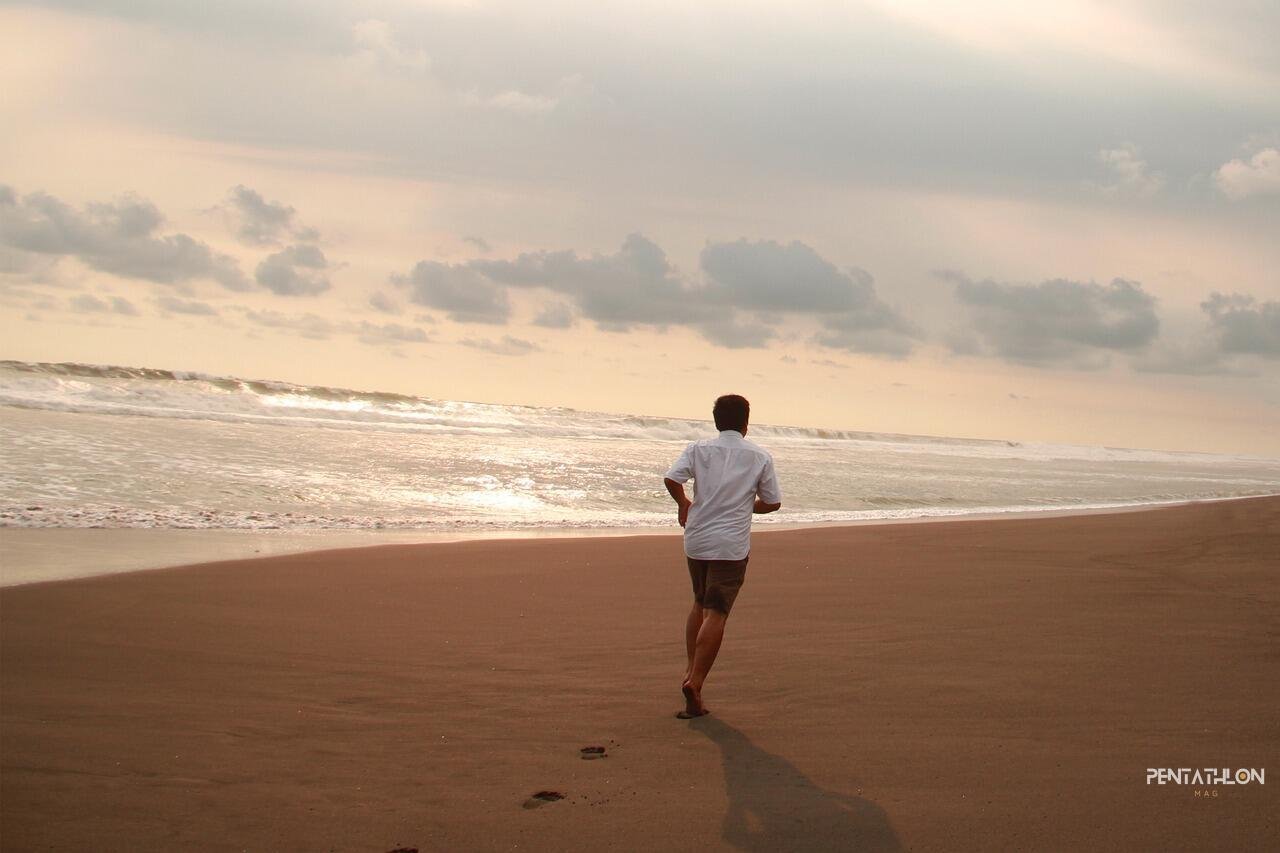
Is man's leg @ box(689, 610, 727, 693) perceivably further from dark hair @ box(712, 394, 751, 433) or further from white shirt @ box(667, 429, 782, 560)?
dark hair @ box(712, 394, 751, 433)

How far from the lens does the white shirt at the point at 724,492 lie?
18.4 ft

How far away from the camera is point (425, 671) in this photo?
6.16 meters

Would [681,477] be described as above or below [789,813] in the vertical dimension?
above

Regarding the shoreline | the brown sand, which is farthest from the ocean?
the brown sand

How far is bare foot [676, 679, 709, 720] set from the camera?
17.3ft

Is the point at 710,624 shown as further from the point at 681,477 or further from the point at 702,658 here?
the point at 681,477

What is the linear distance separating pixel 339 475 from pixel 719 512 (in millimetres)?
15404

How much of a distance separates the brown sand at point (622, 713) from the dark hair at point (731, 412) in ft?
4.87

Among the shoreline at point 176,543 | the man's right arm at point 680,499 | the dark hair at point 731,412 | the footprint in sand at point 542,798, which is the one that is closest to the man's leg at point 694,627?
the man's right arm at point 680,499

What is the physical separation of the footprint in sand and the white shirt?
178cm

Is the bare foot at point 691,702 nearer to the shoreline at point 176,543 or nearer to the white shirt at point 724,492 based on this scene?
the white shirt at point 724,492

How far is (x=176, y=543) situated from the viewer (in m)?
11.3

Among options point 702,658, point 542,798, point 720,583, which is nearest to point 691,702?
point 702,658

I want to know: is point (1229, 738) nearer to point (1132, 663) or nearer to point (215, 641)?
point (1132, 663)
